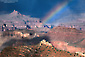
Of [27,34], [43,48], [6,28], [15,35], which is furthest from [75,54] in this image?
[6,28]

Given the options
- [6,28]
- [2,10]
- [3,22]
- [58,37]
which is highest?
[2,10]

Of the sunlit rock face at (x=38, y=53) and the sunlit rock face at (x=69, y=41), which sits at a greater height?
the sunlit rock face at (x=69, y=41)

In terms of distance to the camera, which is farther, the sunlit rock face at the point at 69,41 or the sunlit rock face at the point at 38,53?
the sunlit rock face at the point at 69,41

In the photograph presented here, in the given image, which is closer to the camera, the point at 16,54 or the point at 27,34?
the point at 16,54

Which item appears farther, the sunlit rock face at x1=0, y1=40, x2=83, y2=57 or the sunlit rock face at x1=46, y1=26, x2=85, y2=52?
the sunlit rock face at x1=46, y1=26, x2=85, y2=52

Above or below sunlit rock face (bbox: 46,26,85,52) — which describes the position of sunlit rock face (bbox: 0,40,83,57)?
below

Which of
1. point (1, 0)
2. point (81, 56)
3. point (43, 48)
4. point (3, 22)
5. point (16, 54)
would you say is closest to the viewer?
point (81, 56)

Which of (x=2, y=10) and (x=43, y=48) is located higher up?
(x=2, y=10)

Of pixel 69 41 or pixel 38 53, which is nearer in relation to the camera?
pixel 38 53

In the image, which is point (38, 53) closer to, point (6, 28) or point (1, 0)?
point (6, 28)

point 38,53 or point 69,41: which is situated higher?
point 69,41

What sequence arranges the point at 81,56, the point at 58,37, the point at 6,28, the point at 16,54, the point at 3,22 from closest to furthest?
1. the point at 81,56
2. the point at 16,54
3. the point at 58,37
4. the point at 6,28
5. the point at 3,22
